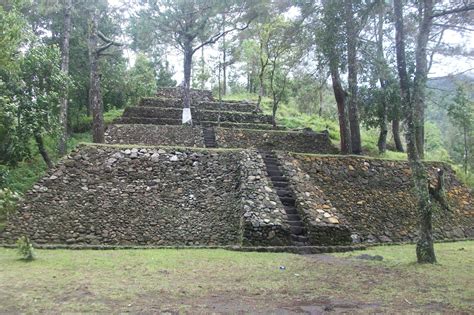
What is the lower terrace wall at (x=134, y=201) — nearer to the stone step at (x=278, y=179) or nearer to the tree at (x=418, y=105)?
the stone step at (x=278, y=179)

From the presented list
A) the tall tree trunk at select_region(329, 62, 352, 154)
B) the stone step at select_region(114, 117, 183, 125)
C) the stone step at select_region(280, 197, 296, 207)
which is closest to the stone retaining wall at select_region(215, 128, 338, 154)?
the tall tree trunk at select_region(329, 62, 352, 154)

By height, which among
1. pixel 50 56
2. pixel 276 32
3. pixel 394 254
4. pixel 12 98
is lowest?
pixel 394 254

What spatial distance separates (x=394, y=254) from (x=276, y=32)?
1560 cm

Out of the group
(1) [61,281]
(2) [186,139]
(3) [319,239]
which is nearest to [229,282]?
(1) [61,281]

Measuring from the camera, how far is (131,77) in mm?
23438

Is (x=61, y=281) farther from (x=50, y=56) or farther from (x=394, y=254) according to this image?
(x=50, y=56)

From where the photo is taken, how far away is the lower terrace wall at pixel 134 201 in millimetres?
9211

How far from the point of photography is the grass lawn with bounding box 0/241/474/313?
16.0ft

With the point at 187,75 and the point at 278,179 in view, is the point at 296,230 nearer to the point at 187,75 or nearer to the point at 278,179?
the point at 278,179

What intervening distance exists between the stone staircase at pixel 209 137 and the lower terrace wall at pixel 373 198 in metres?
5.87

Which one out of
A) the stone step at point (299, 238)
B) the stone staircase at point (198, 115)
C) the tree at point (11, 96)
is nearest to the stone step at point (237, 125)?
the stone staircase at point (198, 115)

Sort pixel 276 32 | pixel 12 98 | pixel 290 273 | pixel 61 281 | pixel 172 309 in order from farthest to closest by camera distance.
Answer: pixel 276 32
pixel 12 98
pixel 290 273
pixel 61 281
pixel 172 309

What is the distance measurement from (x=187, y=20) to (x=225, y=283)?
15574 millimetres

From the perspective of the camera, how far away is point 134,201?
396 inches
